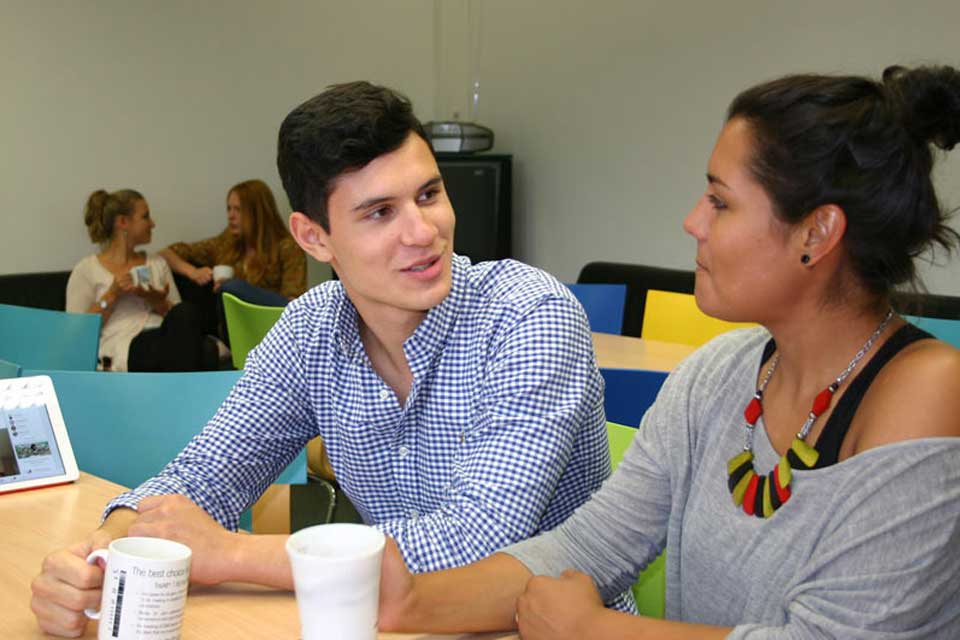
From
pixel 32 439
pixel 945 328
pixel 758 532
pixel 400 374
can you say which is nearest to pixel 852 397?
pixel 758 532

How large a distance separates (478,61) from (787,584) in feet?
20.9

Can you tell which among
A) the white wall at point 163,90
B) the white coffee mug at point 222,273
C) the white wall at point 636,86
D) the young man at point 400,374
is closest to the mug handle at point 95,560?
the young man at point 400,374

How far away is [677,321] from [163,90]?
13.6ft

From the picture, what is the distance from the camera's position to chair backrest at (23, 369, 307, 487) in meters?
2.03

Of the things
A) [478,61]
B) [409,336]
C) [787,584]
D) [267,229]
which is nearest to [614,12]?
[478,61]

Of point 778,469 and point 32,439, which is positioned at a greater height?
point 778,469

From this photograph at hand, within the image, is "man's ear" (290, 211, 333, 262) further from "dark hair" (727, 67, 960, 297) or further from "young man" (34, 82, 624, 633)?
"dark hair" (727, 67, 960, 297)

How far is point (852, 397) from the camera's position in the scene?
4.01ft

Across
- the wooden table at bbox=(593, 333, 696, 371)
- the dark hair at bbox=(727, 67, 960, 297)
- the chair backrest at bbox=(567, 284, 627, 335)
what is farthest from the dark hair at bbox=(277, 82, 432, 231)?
the chair backrest at bbox=(567, 284, 627, 335)

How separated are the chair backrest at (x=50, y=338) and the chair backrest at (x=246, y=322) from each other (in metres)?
0.50

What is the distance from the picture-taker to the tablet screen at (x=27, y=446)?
1746 mm

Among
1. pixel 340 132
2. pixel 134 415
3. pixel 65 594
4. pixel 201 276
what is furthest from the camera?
pixel 201 276

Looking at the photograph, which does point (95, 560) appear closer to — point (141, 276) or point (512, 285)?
point (512, 285)

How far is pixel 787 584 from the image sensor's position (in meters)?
1.21
